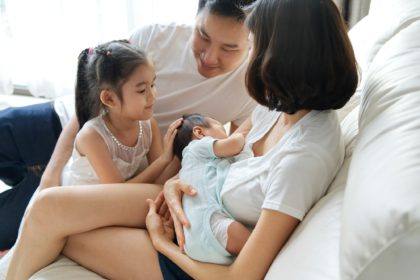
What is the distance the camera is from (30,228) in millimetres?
1212

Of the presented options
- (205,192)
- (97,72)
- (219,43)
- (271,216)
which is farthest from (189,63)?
(271,216)

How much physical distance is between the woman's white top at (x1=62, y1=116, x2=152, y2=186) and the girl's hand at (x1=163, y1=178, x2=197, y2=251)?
1.00 feet

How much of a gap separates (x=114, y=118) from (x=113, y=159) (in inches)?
5.7

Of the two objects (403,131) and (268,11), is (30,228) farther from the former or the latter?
(403,131)

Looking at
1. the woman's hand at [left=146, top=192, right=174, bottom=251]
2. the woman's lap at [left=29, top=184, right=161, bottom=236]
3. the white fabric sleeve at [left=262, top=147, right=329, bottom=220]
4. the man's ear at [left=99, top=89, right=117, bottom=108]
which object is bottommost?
the woman's hand at [left=146, top=192, right=174, bottom=251]

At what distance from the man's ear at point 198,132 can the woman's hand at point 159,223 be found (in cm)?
24

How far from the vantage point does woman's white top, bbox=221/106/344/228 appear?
90 cm

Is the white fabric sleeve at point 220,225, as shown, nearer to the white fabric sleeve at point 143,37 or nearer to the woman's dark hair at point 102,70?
the woman's dark hair at point 102,70

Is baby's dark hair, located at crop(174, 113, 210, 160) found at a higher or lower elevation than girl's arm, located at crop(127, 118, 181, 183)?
higher

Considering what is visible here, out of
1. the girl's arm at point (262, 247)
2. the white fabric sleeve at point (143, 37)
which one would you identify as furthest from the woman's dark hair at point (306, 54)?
the white fabric sleeve at point (143, 37)

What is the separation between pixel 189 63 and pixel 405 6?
787 mm

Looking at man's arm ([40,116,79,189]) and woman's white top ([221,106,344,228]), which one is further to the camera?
man's arm ([40,116,79,189])

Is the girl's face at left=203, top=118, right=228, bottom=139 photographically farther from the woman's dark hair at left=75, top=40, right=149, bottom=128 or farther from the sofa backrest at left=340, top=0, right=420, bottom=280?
the sofa backrest at left=340, top=0, right=420, bottom=280

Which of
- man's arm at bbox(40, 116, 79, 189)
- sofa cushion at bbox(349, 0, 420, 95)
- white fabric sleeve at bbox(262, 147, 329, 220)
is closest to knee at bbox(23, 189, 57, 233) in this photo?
man's arm at bbox(40, 116, 79, 189)
